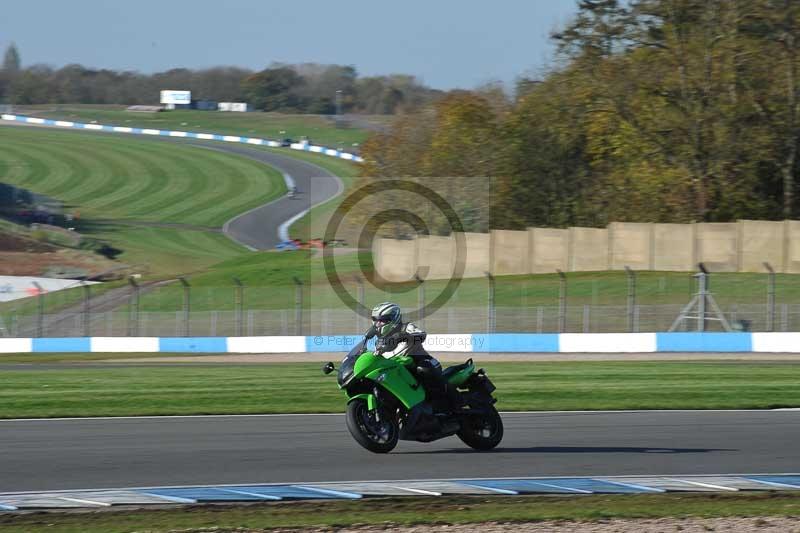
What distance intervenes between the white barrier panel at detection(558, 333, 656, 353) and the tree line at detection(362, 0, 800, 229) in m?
19.0

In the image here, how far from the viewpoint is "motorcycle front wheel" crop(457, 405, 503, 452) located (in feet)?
40.1

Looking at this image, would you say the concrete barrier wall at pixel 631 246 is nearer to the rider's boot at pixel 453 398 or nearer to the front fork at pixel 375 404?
the rider's boot at pixel 453 398

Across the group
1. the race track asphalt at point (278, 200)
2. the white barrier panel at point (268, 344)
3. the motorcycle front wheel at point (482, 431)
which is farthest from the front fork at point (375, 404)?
the race track asphalt at point (278, 200)

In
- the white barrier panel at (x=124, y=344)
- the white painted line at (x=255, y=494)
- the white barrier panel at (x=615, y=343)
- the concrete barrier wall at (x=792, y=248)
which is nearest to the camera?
the white painted line at (x=255, y=494)

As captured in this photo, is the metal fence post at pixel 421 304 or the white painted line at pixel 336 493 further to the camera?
the metal fence post at pixel 421 304

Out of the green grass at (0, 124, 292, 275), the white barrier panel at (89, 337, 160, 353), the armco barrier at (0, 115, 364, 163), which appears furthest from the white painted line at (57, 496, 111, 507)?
the armco barrier at (0, 115, 364, 163)

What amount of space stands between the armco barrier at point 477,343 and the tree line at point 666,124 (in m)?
19.1

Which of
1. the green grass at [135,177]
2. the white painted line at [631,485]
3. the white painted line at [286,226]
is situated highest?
the green grass at [135,177]

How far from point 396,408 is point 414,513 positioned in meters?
2.79

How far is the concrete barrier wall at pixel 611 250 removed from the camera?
1585 inches

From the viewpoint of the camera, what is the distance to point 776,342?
3058 centimetres

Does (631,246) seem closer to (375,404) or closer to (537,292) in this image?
(537,292)

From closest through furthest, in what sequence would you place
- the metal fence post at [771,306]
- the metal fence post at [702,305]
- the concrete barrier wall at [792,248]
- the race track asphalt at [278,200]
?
the metal fence post at [771,306]
the metal fence post at [702,305]
the concrete barrier wall at [792,248]
the race track asphalt at [278,200]

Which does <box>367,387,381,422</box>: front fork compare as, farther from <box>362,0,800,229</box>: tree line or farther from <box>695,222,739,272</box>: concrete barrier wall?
<box>362,0,800,229</box>: tree line
